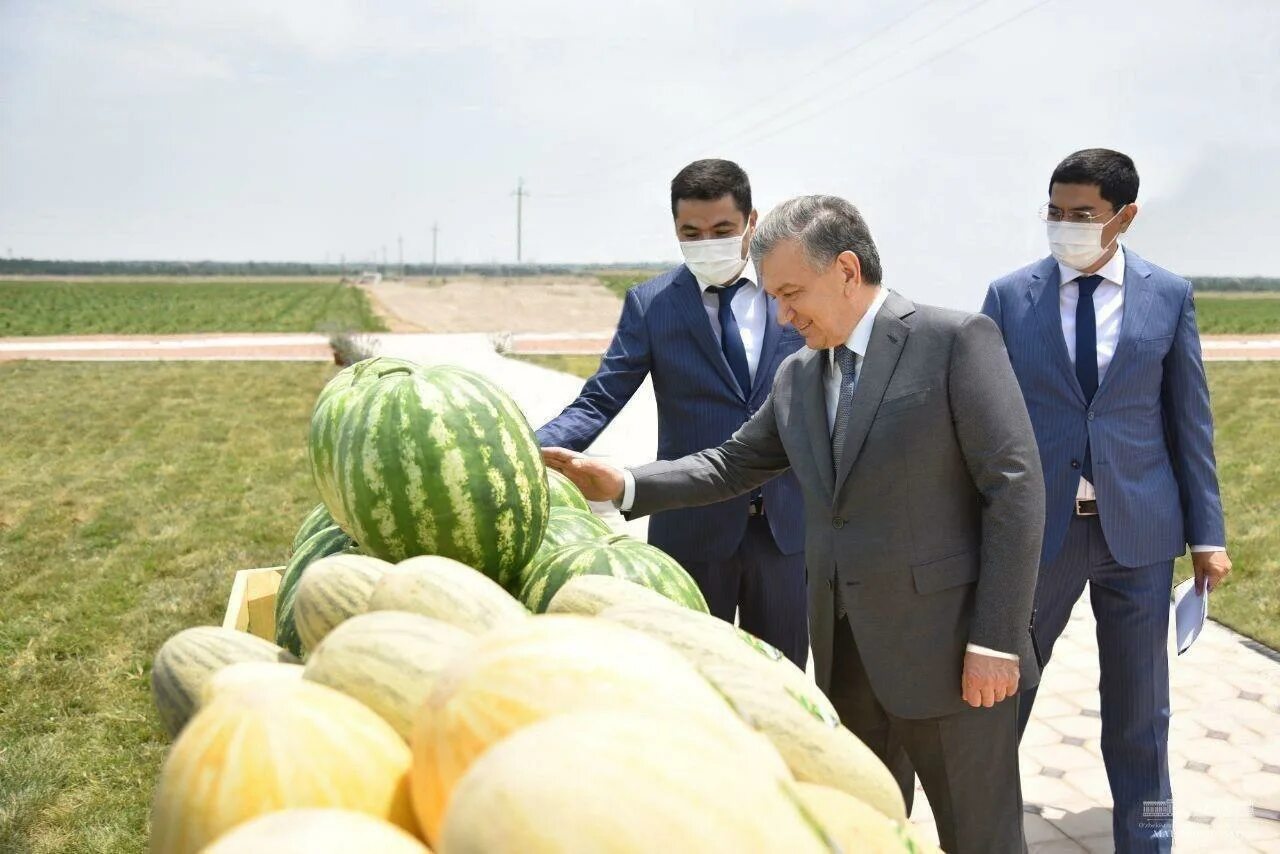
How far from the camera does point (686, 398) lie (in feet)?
10.8

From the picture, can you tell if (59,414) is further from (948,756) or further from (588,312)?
(588,312)

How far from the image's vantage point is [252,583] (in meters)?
2.75

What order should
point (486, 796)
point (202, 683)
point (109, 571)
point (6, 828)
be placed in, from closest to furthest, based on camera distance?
point (486, 796)
point (202, 683)
point (6, 828)
point (109, 571)

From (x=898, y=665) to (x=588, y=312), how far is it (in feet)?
174

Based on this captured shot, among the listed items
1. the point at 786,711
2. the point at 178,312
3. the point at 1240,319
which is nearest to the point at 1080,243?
the point at 786,711

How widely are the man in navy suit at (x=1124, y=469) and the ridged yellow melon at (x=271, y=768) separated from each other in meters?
2.62

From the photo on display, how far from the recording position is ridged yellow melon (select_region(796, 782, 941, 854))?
97 cm

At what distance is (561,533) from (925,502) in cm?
85

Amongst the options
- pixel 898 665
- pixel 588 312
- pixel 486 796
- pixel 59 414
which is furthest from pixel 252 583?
pixel 588 312

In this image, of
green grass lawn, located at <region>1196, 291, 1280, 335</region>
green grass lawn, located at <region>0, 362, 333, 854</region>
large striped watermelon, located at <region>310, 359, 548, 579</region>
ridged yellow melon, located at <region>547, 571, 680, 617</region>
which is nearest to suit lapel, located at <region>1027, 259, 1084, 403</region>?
large striped watermelon, located at <region>310, 359, 548, 579</region>

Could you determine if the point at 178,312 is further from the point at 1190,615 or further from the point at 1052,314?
the point at 1190,615

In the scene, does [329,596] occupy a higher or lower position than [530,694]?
lower

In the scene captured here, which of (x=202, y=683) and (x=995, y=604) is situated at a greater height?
(x=202, y=683)

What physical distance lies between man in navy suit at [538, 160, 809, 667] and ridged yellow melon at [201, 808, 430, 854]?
7.60 feet
